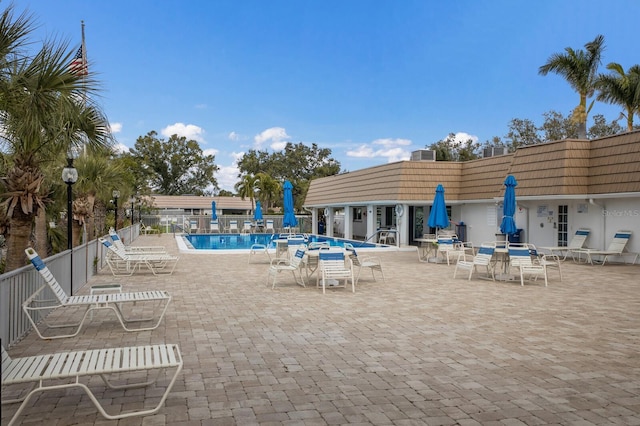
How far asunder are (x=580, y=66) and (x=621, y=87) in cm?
250

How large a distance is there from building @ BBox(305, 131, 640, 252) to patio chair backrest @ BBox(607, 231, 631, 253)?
29 centimetres

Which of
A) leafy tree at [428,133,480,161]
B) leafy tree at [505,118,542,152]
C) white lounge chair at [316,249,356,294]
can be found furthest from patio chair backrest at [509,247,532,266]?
leafy tree at [428,133,480,161]

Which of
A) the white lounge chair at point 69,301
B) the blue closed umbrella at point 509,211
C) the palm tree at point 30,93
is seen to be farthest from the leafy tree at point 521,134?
the palm tree at point 30,93

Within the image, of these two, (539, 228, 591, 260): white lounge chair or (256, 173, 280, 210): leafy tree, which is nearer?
(539, 228, 591, 260): white lounge chair

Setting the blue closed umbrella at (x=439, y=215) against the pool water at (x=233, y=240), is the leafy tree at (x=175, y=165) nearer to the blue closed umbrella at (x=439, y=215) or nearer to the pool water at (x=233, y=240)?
the pool water at (x=233, y=240)

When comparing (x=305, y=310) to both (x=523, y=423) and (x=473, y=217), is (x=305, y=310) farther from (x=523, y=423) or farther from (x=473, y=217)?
(x=473, y=217)

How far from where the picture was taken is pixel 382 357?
5.39 m

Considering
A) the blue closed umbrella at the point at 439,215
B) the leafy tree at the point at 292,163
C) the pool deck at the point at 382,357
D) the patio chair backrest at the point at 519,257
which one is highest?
the leafy tree at the point at 292,163

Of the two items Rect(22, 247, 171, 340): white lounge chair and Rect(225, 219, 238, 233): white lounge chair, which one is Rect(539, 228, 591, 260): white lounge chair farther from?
Rect(225, 219, 238, 233): white lounge chair

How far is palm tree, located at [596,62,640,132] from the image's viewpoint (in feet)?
85.3

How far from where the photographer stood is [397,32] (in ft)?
129

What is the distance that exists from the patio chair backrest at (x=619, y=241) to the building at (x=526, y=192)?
0.94 ft

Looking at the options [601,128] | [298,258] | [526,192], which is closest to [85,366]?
[298,258]

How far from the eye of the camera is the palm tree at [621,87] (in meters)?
26.0
